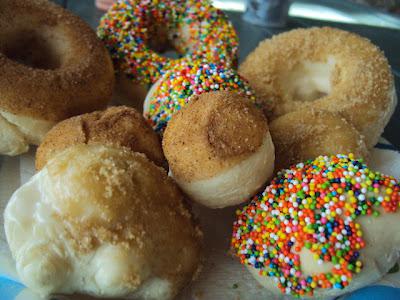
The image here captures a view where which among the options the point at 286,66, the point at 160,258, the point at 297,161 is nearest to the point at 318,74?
the point at 286,66

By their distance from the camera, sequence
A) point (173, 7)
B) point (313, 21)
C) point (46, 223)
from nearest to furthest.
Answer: point (46, 223) → point (173, 7) → point (313, 21)

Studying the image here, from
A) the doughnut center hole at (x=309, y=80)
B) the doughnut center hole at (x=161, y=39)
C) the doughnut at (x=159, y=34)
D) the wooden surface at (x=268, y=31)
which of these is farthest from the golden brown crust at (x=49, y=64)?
the wooden surface at (x=268, y=31)

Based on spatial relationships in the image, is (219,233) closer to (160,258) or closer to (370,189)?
A: (160,258)

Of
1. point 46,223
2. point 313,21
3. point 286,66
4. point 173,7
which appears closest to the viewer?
point 46,223

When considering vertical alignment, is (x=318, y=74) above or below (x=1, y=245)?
above

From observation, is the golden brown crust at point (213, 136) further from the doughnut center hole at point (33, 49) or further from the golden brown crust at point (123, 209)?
the doughnut center hole at point (33, 49)

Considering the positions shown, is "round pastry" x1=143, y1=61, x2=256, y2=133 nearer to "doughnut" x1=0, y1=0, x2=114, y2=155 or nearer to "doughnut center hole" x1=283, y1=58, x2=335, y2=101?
"doughnut" x1=0, y1=0, x2=114, y2=155

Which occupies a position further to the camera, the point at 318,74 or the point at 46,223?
the point at 318,74
